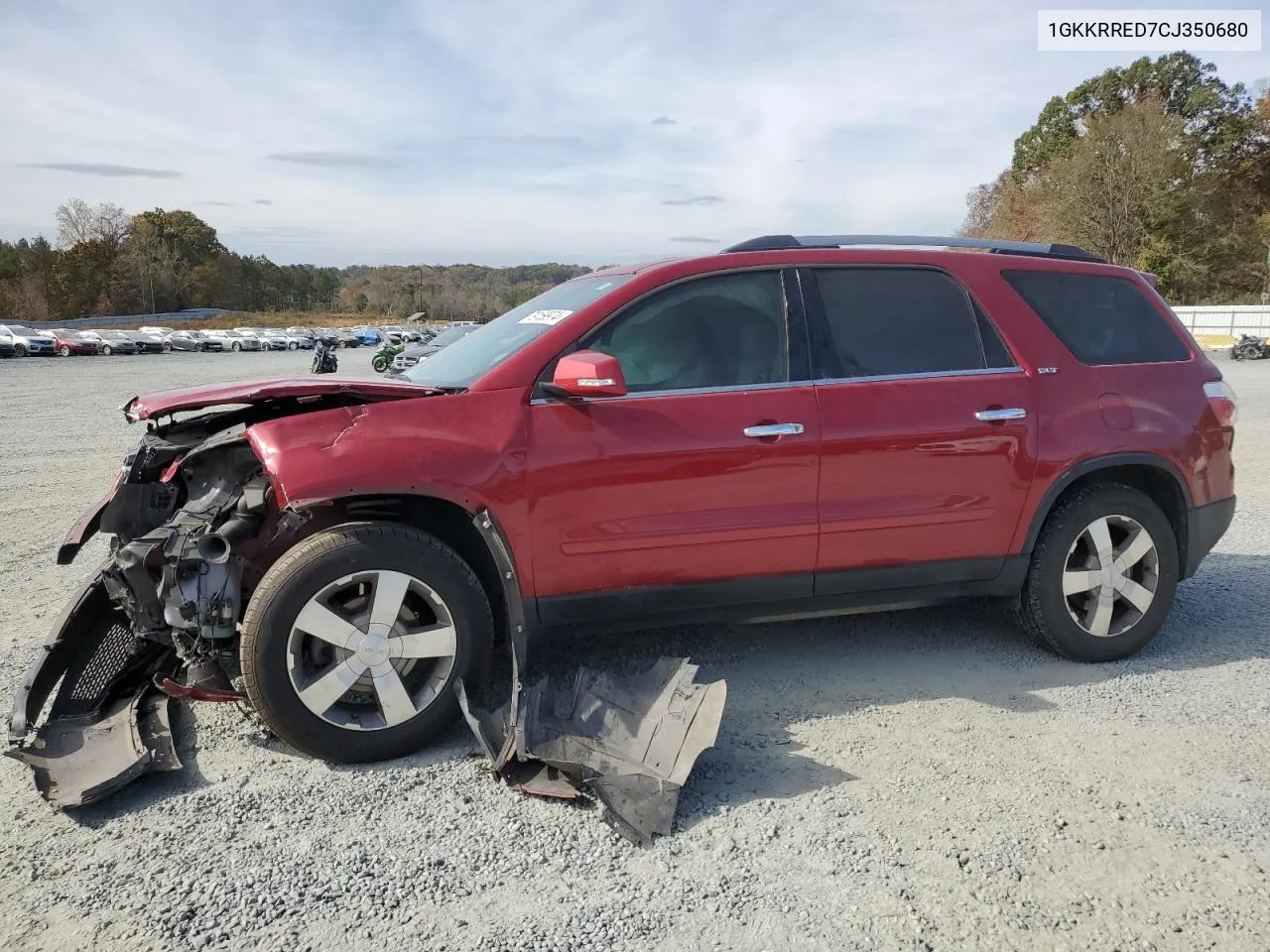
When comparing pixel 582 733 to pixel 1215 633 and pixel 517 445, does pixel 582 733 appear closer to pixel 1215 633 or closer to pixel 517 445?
pixel 517 445

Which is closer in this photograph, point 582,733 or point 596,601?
A: point 582,733

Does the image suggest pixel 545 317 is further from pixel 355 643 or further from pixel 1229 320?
pixel 1229 320

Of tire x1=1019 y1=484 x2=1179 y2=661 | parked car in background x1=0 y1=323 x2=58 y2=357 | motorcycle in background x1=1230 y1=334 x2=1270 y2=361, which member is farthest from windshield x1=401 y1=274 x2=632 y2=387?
parked car in background x1=0 y1=323 x2=58 y2=357

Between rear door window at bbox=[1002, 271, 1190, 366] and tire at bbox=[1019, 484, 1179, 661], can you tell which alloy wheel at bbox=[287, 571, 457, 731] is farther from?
rear door window at bbox=[1002, 271, 1190, 366]

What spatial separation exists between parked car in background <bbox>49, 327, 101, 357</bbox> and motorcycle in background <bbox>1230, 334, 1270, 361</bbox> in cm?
4771

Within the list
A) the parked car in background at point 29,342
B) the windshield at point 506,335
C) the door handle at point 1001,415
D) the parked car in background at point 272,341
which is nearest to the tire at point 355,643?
the windshield at point 506,335

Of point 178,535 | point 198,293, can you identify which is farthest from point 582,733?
point 198,293

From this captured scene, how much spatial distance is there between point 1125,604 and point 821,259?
6.80 ft

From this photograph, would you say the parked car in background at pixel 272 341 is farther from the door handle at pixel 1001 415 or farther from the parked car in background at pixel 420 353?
the door handle at pixel 1001 415

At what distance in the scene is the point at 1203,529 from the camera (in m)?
4.09

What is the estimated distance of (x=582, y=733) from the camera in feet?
10.3

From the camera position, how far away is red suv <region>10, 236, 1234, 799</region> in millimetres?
3105

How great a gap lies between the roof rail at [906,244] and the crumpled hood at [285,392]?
4.85 ft

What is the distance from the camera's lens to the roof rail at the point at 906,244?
3.80 metres
